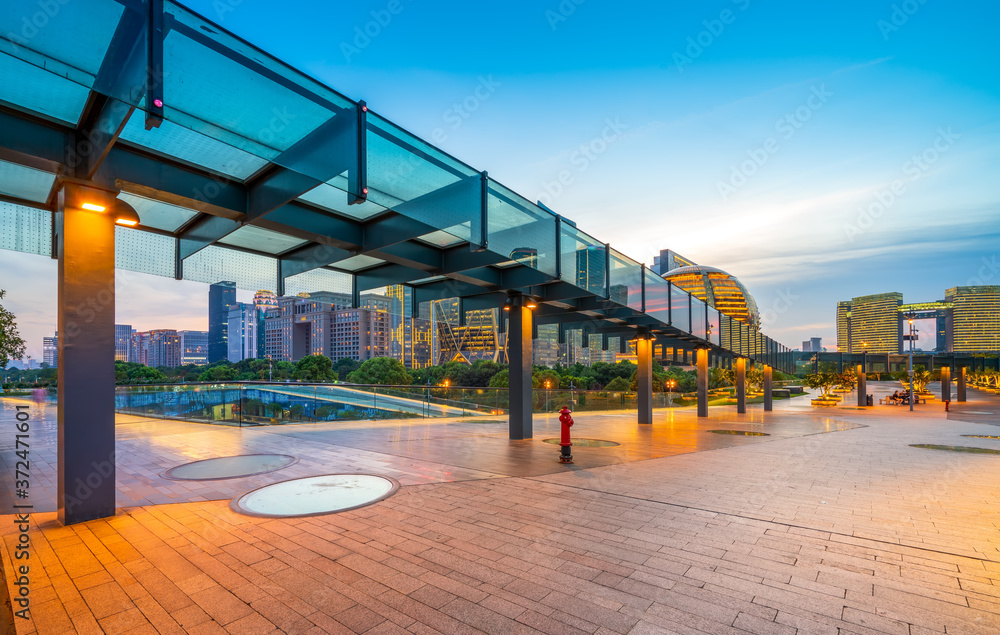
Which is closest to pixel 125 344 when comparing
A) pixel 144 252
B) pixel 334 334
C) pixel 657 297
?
pixel 334 334

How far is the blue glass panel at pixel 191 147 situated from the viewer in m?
5.36

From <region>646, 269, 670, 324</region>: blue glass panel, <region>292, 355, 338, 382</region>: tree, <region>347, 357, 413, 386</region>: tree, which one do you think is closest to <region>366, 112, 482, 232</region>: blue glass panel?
<region>646, 269, 670, 324</region>: blue glass panel

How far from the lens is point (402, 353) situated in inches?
6767

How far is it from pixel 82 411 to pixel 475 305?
993 cm

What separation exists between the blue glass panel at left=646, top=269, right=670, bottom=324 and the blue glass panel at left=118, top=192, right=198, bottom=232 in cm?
1382

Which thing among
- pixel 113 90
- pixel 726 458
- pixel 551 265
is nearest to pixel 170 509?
pixel 113 90

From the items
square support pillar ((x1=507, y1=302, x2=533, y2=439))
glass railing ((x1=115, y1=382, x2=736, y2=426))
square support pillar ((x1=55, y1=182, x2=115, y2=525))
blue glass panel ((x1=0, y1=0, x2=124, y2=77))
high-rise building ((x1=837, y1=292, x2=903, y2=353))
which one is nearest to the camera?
blue glass panel ((x1=0, y1=0, x2=124, y2=77))

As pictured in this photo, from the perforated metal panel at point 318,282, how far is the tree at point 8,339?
13.5m

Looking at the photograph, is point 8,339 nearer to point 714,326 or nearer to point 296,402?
point 296,402

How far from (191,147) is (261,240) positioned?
3.00 meters

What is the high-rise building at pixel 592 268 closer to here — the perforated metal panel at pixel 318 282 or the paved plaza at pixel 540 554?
the paved plaza at pixel 540 554

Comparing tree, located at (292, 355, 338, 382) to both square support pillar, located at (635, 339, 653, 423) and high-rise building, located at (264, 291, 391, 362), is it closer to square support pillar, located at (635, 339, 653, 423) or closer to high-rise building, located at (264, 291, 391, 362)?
square support pillar, located at (635, 339, 653, 423)

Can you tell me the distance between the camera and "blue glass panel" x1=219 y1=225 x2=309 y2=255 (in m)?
8.09

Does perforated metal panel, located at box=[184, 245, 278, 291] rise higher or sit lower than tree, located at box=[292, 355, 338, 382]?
higher
